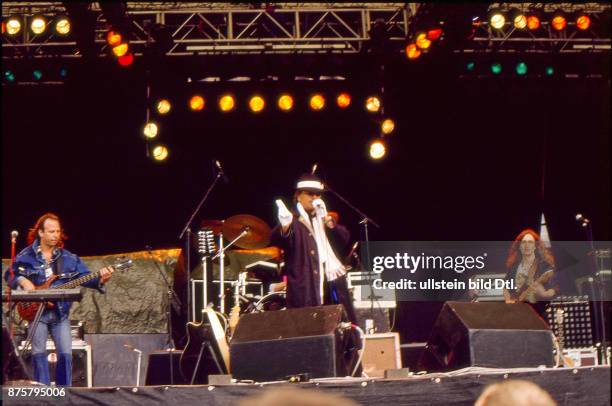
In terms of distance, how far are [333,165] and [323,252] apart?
3.76m

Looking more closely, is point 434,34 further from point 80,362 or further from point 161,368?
point 80,362

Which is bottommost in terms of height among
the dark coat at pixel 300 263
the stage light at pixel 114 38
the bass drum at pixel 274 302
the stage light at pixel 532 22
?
the bass drum at pixel 274 302

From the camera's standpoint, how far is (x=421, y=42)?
358 inches

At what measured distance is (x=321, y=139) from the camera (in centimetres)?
1077

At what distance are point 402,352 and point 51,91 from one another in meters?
5.24

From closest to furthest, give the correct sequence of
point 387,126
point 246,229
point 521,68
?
point 246,229 → point 521,68 → point 387,126

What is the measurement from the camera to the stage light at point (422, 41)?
902 centimetres

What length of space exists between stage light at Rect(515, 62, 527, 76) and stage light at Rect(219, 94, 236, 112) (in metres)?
3.42

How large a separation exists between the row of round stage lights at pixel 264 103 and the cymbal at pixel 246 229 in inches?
78.9

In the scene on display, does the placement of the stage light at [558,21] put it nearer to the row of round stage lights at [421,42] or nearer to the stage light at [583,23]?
the stage light at [583,23]

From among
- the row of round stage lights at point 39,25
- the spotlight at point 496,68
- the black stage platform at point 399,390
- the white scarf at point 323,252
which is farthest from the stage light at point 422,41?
the black stage platform at point 399,390

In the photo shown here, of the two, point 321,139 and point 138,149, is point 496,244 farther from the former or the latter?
point 138,149

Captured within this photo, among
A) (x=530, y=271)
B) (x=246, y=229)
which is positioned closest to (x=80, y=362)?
(x=246, y=229)

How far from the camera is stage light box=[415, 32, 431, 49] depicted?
29.6 ft
